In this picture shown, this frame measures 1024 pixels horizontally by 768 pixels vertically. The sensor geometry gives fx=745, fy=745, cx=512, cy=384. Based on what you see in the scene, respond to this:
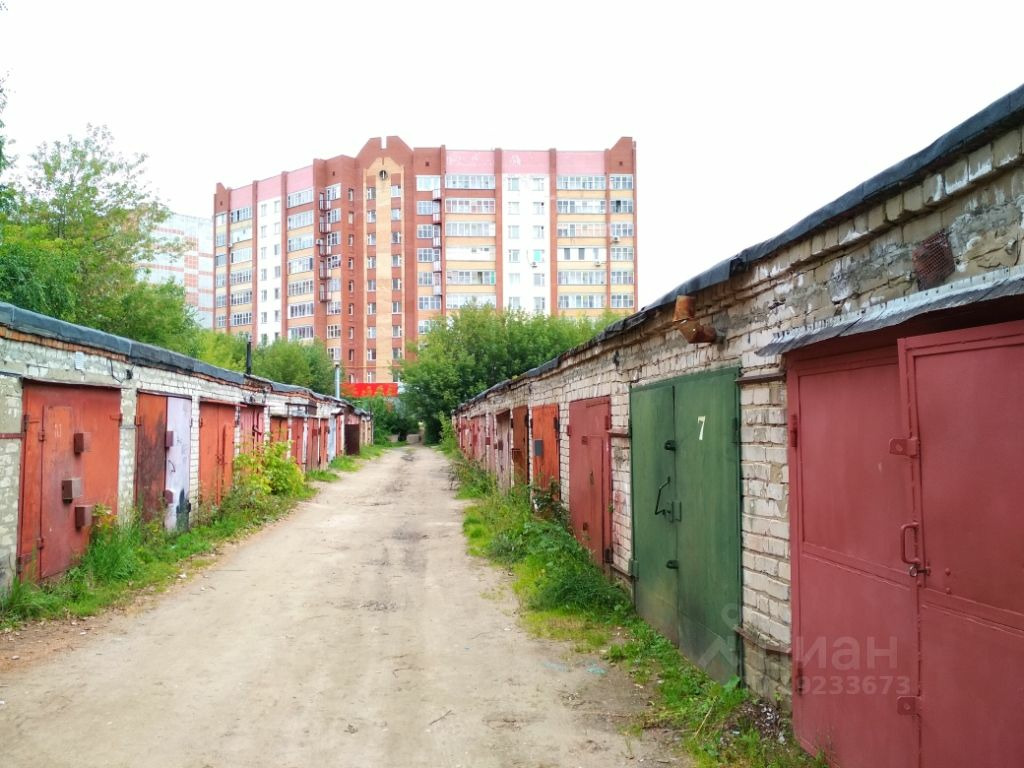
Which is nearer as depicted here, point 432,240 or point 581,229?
point 581,229

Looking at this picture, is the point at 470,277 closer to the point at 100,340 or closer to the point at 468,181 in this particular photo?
the point at 468,181

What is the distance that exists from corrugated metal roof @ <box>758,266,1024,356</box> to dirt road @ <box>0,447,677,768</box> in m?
2.56

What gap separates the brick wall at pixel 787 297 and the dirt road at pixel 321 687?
1.21 m

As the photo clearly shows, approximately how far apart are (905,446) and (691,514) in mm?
2866

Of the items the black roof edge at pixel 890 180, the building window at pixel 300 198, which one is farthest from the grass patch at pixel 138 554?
the building window at pixel 300 198

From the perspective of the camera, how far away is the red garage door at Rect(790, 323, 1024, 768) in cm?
265

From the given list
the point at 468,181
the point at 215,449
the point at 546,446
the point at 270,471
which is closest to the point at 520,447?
the point at 546,446

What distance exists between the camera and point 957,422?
286 centimetres

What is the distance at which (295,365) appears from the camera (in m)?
51.2

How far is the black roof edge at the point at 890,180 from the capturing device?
2.63 m

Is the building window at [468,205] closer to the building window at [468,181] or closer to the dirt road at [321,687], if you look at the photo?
the building window at [468,181]

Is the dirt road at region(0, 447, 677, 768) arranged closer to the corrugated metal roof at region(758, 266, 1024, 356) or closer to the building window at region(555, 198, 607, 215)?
the corrugated metal roof at region(758, 266, 1024, 356)

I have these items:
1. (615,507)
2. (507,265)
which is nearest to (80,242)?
(615,507)

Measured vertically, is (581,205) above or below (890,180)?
above
